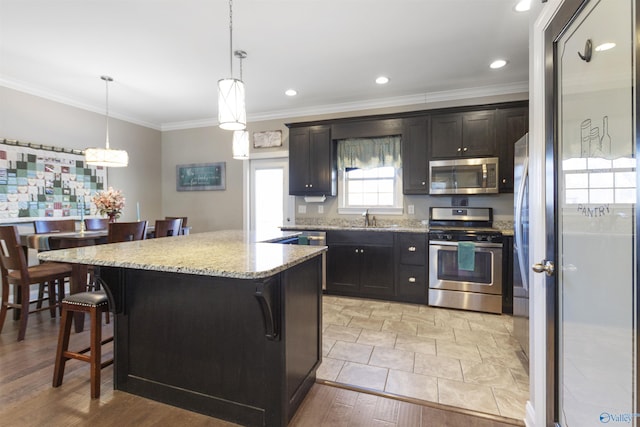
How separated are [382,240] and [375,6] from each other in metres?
2.47

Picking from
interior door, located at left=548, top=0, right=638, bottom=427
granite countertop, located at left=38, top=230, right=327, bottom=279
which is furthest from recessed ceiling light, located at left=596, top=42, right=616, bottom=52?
granite countertop, located at left=38, top=230, right=327, bottom=279

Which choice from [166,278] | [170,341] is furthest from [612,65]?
[170,341]

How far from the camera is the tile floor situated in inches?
76.9

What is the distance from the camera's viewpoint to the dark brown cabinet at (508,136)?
3488mm

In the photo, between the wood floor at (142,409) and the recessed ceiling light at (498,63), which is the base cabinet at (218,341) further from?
the recessed ceiling light at (498,63)

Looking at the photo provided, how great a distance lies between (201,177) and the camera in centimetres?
539

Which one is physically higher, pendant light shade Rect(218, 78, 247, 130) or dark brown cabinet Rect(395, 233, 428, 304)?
pendant light shade Rect(218, 78, 247, 130)

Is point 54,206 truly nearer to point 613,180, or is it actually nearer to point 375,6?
point 375,6

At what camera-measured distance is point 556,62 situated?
53.7 inches

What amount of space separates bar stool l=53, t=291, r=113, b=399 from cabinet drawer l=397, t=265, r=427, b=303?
2.99m

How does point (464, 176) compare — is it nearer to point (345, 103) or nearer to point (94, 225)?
point (345, 103)

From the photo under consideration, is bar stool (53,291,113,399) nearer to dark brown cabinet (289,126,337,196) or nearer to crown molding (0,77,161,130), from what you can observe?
dark brown cabinet (289,126,337,196)

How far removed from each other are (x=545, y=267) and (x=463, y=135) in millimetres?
2695

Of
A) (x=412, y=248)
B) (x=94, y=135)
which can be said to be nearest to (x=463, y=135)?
(x=412, y=248)
